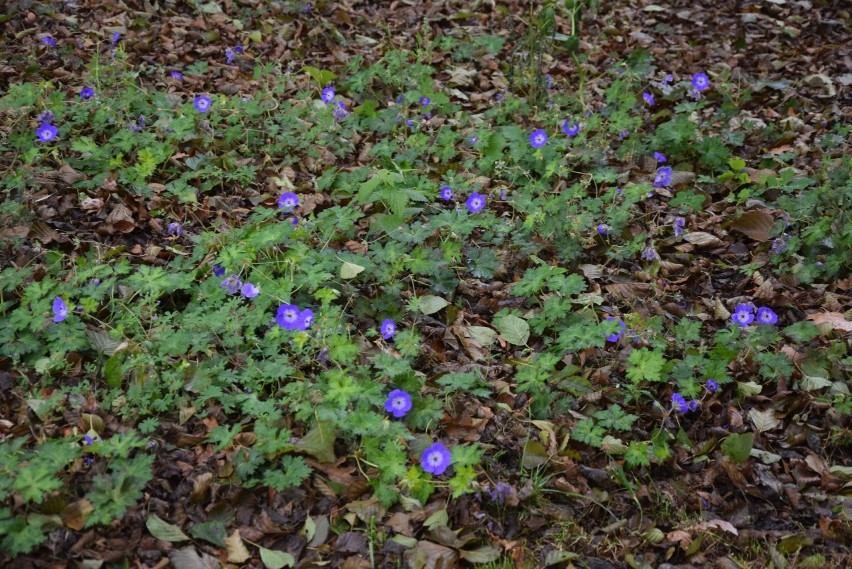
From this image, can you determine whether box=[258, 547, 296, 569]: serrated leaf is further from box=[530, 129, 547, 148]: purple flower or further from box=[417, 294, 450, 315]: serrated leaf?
box=[530, 129, 547, 148]: purple flower

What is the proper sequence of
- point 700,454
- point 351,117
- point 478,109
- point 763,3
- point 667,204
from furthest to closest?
1. point 763,3
2. point 478,109
3. point 351,117
4. point 667,204
5. point 700,454

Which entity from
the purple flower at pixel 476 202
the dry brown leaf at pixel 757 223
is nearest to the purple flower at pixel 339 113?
the purple flower at pixel 476 202

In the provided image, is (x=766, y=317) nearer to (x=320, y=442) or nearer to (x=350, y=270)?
(x=350, y=270)

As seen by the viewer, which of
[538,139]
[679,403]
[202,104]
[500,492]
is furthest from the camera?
[202,104]

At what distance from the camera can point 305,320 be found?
2688 millimetres

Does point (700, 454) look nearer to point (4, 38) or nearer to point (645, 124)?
point (645, 124)

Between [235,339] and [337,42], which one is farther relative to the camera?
[337,42]

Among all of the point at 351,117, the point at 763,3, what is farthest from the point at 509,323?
the point at 763,3

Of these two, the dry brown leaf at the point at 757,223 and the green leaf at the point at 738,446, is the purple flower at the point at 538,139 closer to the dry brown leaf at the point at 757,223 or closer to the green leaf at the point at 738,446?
the dry brown leaf at the point at 757,223

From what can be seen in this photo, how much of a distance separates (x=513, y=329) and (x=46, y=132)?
98.3 inches

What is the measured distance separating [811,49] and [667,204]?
218 centimetres

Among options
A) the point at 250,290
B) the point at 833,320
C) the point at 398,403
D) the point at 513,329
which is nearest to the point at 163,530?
the point at 398,403

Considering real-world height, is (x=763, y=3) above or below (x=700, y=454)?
above

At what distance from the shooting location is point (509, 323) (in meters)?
2.97
